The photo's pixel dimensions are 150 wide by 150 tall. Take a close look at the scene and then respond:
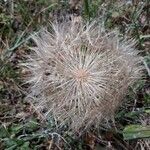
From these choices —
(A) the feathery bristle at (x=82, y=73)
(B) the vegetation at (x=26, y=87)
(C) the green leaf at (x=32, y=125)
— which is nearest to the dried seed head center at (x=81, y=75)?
(A) the feathery bristle at (x=82, y=73)

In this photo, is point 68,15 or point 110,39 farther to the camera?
point 68,15

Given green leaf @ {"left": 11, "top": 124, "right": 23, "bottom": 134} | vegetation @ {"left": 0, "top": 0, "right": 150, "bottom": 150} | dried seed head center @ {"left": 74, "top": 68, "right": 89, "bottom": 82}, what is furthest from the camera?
green leaf @ {"left": 11, "top": 124, "right": 23, "bottom": 134}

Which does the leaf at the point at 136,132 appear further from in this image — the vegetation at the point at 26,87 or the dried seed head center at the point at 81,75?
the dried seed head center at the point at 81,75

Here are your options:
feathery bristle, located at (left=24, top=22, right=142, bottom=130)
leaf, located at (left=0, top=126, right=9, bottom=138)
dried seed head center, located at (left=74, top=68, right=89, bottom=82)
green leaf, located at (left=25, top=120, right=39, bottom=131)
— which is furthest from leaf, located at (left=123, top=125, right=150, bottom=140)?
leaf, located at (left=0, top=126, right=9, bottom=138)

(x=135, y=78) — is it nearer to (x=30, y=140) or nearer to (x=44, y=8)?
(x=30, y=140)

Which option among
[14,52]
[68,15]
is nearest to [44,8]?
[68,15]

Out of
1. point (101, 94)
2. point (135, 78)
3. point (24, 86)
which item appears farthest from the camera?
point (24, 86)

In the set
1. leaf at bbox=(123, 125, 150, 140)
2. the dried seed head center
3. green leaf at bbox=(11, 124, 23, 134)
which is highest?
the dried seed head center

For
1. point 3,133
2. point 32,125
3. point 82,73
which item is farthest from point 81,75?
point 3,133

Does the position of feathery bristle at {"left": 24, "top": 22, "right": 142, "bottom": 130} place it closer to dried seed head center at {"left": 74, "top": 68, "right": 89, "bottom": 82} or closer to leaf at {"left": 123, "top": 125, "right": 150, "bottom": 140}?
dried seed head center at {"left": 74, "top": 68, "right": 89, "bottom": 82}
